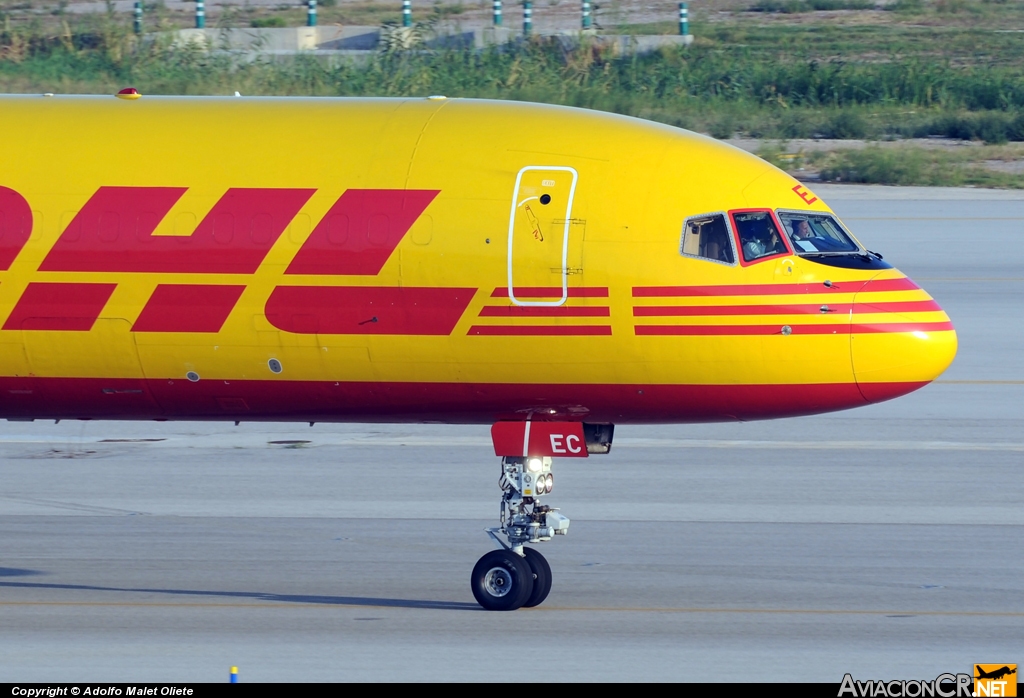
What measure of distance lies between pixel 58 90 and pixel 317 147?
32845mm

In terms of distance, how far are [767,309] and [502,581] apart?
3.32m

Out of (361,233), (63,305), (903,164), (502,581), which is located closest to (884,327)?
(502,581)

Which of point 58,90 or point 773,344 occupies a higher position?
point 773,344

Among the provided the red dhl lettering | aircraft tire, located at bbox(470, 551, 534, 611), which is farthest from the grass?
the red dhl lettering

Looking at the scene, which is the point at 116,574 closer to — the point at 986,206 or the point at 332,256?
→ the point at 332,256

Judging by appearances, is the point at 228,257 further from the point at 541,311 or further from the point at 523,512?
the point at 523,512

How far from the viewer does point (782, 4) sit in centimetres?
6788

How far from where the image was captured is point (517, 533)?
44.2ft

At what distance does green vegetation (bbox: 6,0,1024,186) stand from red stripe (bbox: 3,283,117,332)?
2907cm

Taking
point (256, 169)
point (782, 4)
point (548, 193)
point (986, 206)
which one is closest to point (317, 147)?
point (256, 169)

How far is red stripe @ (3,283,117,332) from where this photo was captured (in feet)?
43.7

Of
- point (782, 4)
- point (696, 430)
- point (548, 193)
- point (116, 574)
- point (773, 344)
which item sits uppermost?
point (548, 193)

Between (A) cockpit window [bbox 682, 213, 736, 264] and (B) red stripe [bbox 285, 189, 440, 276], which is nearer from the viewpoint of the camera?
(A) cockpit window [bbox 682, 213, 736, 264]

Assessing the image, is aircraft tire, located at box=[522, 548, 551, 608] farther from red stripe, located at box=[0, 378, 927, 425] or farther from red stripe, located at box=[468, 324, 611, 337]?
red stripe, located at box=[468, 324, 611, 337]
